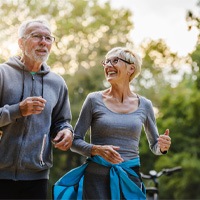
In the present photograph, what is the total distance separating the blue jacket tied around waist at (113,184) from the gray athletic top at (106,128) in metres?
0.07

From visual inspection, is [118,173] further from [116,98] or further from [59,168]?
[59,168]

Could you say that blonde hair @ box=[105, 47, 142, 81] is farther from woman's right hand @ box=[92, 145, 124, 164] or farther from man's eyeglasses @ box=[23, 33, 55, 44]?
woman's right hand @ box=[92, 145, 124, 164]

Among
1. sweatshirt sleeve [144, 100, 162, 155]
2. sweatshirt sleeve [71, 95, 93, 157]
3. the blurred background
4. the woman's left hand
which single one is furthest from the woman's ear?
the blurred background

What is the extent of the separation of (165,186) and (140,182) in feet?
64.7

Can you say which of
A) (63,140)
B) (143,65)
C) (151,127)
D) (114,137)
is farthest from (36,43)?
(143,65)

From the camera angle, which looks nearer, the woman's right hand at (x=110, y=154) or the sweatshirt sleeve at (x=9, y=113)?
the sweatshirt sleeve at (x=9, y=113)

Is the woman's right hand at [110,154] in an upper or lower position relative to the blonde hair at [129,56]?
lower

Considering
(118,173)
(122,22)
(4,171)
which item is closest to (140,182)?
(118,173)

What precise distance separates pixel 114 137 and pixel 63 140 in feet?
1.28

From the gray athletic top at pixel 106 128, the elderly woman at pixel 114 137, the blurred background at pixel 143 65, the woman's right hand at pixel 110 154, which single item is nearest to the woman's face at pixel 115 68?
the elderly woman at pixel 114 137

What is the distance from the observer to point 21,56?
3.38 metres

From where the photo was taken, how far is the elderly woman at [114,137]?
327cm

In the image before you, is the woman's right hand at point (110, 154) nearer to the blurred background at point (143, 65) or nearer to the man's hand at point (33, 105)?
the man's hand at point (33, 105)

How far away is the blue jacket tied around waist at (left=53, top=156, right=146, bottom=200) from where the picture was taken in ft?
10.7
